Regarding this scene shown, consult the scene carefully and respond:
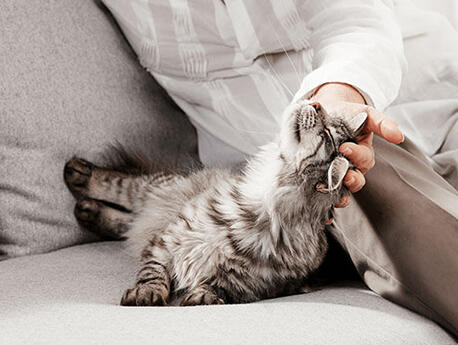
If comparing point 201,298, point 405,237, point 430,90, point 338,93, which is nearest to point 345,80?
point 338,93

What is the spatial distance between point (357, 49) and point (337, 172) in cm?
37

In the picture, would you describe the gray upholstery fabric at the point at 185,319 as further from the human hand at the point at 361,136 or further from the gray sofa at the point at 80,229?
the human hand at the point at 361,136

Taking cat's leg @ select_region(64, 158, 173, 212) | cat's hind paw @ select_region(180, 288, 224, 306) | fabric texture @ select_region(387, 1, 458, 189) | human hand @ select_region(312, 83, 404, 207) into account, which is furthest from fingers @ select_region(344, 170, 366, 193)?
cat's leg @ select_region(64, 158, 173, 212)

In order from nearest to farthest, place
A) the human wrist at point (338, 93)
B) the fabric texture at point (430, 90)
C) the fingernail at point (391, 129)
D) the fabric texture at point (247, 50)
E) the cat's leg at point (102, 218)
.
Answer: the fingernail at point (391, 129) < the human wrist at point (338, 93) < the fabric texture at point (247, 50) < the cat's leg at point (102, 218) < the fabric texture at point (430, 90)

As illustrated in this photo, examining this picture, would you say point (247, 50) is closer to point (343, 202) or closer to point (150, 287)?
point (343, 202)

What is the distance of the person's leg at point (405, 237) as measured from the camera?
0.93 m

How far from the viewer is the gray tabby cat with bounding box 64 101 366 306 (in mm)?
998

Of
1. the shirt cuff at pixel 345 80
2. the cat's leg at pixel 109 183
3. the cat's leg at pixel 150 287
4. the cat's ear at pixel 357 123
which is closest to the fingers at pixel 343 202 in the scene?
the cat's ear at pixel 357 123

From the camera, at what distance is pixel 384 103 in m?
1.17

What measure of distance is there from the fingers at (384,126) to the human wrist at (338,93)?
119mm

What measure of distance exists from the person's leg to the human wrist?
0.12m

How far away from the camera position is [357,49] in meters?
1.19

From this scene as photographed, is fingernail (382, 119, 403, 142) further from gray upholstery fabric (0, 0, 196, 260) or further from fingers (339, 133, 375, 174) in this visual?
gray upholstery fabric (0, 0, 196, 260)

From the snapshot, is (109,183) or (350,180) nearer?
(350,180)
